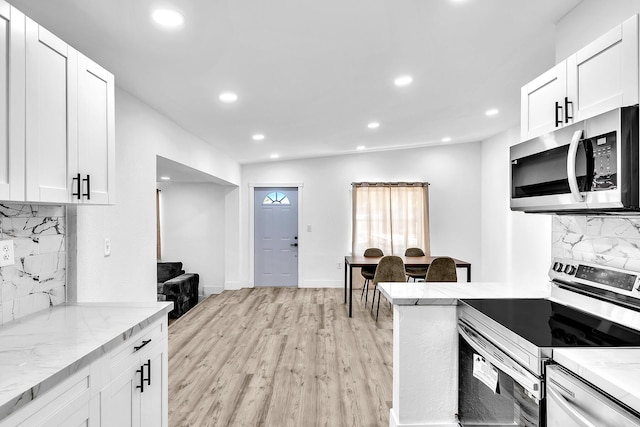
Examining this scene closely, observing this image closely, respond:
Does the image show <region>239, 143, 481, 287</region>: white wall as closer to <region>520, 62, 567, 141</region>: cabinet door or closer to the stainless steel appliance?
<region>520, 62, 567, 141</region>: cabinet door

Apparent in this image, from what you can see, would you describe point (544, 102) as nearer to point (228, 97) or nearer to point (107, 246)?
point (228, 97)

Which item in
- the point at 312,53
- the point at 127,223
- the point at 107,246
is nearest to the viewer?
the point at 312,53

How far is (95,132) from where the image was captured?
182cm

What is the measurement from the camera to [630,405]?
0.94 m

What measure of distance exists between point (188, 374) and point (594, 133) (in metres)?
3.20

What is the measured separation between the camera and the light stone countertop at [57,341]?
1055 mm

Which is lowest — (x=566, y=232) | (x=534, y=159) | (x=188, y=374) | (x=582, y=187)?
(x=188, y=374)

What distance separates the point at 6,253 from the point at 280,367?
2223 mm

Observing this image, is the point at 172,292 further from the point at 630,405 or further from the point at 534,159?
the point at 630,405

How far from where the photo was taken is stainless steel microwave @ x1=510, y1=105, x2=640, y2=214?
1.31m

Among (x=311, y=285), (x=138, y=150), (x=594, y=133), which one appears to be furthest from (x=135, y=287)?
(x=311, y=285)

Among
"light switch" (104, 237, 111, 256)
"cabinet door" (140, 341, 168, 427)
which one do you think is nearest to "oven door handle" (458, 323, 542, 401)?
"cabinet door" (140, 341, 168, 427)

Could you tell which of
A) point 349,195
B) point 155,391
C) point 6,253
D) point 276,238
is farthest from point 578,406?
point 276,238

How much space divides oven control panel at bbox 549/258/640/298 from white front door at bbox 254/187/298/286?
5132mm
